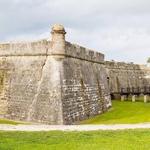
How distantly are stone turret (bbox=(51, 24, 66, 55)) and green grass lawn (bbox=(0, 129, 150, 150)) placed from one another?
8.15 m

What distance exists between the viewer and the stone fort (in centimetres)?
2622

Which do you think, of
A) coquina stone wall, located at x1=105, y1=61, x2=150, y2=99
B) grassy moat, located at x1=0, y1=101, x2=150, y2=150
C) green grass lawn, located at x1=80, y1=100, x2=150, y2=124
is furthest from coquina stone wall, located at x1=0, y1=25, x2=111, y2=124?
coquina stone wall, located at x1=105, y1=61, x2=150, y2=99

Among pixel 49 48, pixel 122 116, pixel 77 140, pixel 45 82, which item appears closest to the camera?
pixel 77 140

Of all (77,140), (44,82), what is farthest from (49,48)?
(77,140)

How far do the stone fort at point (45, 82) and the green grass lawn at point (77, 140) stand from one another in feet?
19.4

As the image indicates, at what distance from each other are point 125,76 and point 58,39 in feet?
97.1

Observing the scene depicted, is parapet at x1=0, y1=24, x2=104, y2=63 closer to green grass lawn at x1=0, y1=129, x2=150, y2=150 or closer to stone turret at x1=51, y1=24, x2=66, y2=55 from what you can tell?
stone turret at x1=51, y1=24, x2=66, y2=55

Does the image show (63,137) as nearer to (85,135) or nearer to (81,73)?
(85,135)

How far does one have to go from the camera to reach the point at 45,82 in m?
26.9

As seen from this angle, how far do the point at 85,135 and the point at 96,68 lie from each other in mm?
18148

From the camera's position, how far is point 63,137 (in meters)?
18.6

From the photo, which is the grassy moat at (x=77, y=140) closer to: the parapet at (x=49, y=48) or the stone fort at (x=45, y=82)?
the stone fort at (x=45, y=82)

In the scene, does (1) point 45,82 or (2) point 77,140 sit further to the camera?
(1) point 45,82

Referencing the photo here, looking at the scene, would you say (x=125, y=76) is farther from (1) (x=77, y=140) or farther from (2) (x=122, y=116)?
(1) (x=77, y=140)
